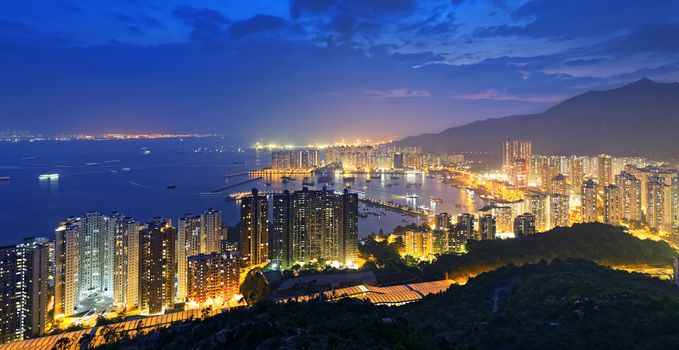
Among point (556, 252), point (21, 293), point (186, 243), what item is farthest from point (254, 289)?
point (556, 252)

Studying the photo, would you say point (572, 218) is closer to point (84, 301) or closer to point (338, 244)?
point (338, 244)

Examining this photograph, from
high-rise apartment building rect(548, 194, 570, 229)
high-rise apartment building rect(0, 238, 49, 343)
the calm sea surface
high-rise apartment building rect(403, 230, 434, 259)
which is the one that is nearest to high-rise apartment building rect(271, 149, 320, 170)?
the calm sea surface

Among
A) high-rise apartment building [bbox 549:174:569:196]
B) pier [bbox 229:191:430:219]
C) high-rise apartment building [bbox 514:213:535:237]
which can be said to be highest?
high-rise apartment building [bbox 549:174:569:196]

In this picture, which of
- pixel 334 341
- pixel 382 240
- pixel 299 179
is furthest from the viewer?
pixel 299 179

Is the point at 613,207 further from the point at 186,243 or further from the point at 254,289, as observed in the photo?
the point at 186,243

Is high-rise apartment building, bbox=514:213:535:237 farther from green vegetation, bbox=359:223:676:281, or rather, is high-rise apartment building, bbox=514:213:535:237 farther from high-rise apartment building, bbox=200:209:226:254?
high-rise apartment building, bbox=200:209:226:254

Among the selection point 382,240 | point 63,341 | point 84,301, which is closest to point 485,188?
point 382,240
